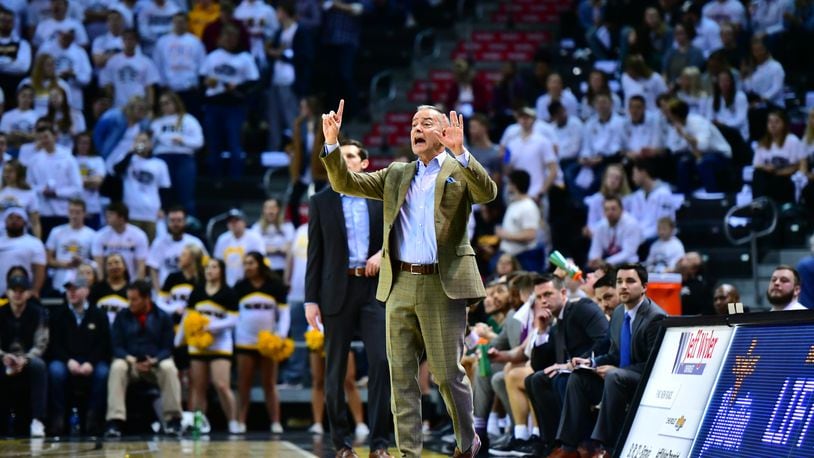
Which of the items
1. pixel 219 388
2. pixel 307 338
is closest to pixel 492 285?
pixel 307 338

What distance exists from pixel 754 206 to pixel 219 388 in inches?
227

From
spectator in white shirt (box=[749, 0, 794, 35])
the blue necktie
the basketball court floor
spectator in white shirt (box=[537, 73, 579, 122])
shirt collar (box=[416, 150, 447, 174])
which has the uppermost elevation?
spectator in white shirt (box=[749, 0, 794, 35])

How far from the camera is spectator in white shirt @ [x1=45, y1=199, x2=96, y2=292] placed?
15.3 metres

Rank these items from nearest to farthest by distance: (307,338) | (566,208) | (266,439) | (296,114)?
(266,439)
(307,338)
(566,208)
(296,114)

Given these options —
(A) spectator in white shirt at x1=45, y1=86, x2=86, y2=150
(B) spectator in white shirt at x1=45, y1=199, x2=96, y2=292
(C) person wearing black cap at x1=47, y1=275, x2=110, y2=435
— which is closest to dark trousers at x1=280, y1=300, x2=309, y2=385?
(C) person wearing black cap at x1=47, y1=275, x2=110, y2=435

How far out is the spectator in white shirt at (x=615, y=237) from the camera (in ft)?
47.1

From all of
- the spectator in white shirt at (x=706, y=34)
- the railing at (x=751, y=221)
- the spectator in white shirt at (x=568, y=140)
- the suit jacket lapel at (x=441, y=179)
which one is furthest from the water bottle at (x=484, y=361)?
the spectator in white shirt at (x=706, y=34)

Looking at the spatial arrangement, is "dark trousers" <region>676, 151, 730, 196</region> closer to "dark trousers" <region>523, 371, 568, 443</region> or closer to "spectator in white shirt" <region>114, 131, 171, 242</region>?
"spectator in white shirt" <region>114, 131, 171, 242</region>

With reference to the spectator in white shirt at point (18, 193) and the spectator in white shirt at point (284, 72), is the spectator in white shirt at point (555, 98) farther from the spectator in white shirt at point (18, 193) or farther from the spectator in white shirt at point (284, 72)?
the spectator in white shirt at point (18, 193)

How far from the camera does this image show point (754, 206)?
14344 mm

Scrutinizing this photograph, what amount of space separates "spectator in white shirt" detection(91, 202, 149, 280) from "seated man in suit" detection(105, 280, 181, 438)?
141cm

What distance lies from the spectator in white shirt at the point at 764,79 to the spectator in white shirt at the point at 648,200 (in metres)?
2.43

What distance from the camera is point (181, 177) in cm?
1678

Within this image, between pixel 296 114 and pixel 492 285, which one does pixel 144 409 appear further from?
pixel 296 114
